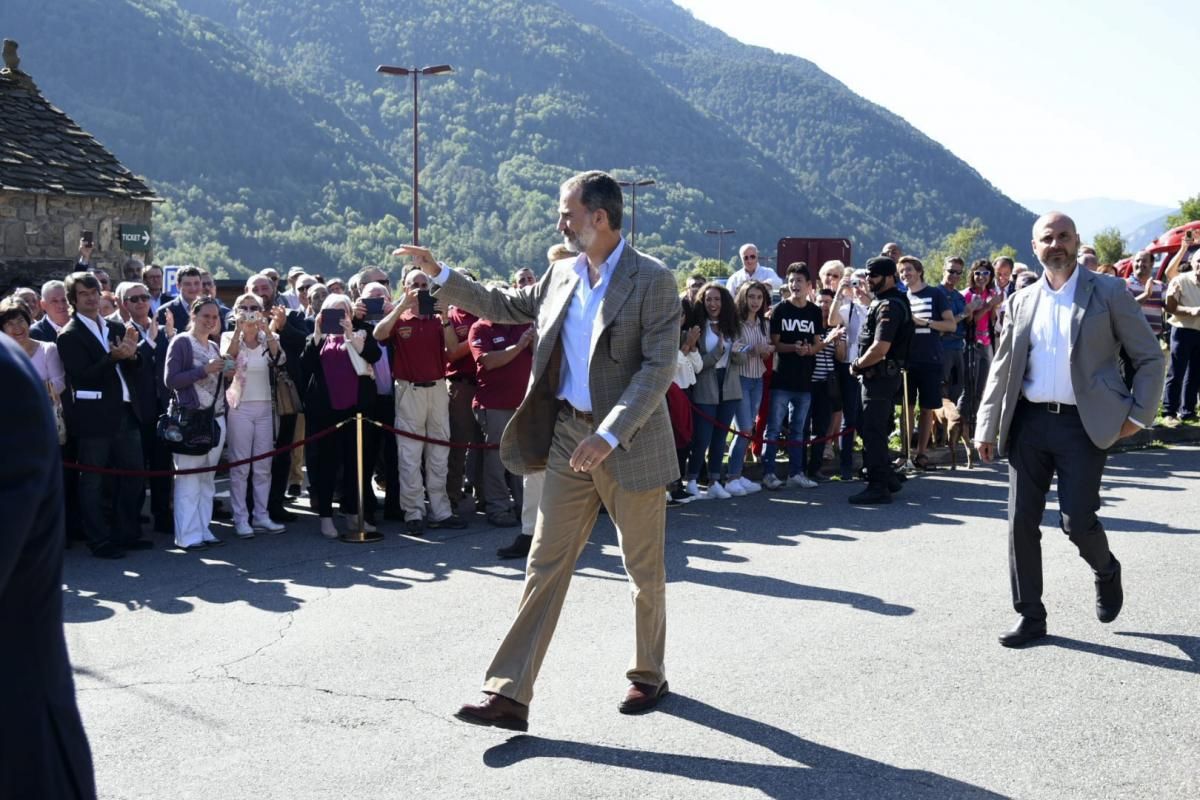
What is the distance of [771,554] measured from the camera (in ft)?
28.5

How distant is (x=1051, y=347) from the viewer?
6.32m

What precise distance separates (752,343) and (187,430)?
513cm

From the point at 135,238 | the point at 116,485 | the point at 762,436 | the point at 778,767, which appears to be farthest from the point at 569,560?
the point at 135,238

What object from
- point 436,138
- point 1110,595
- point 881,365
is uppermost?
point 436,138

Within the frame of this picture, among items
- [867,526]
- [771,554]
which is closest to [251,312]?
[771,554]

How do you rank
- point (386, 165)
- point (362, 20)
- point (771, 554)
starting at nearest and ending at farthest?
point (771, 554) → point (386, 165) → point (362, 20)

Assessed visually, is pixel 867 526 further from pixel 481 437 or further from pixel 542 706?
pixel 542 706

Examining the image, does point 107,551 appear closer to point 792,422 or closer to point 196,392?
point 196,392

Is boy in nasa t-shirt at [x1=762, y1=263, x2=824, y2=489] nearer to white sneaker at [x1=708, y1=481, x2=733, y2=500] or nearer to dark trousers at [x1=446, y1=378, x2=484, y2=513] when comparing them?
white sneaker at [x1=708, y1=481, x2=733, y2=500]

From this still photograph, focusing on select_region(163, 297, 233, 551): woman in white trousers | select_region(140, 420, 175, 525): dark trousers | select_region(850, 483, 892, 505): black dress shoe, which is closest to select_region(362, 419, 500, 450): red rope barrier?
select_region(163, 297, 233, 551): woman in white trousers

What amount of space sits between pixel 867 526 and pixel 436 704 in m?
5.15

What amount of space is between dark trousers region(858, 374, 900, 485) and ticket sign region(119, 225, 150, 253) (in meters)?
14.0

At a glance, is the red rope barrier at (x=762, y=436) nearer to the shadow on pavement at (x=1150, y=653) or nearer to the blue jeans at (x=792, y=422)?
the blue jeans at (x=792, y=422)

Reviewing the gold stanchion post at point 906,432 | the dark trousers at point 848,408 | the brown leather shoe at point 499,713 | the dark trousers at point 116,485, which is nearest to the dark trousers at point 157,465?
the dark trousers at point 116,485
